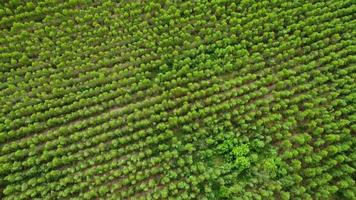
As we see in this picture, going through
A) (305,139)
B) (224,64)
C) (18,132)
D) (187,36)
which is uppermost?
(187,36)

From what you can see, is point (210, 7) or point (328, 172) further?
point (210, 7)

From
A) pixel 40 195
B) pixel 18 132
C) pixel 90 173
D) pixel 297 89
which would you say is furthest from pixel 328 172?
pixel 18 132

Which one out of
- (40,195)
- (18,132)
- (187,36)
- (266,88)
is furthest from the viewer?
(187,36)

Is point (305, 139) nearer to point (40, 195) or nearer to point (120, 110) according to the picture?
point (120, 110)

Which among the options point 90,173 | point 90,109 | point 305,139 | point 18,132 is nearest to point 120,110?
point 90,109

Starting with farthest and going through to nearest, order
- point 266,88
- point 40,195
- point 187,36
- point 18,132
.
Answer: point 187,36, point 266,88, point 18,132, point 40,195

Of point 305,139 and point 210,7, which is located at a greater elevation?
point 210,7
